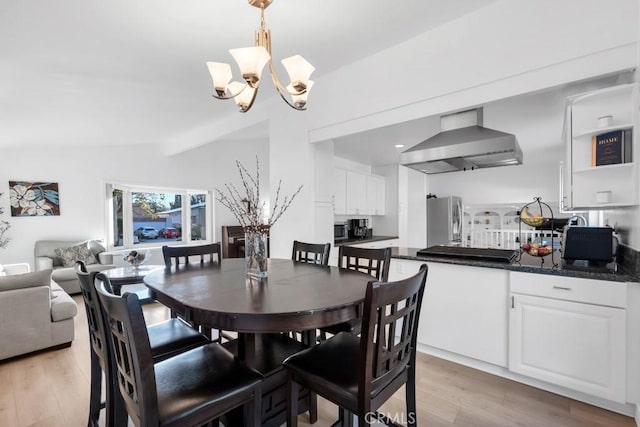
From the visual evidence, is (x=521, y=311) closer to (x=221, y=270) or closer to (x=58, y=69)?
(x=221, y=270)

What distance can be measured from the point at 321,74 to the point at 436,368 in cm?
288

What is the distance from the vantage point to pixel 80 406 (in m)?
1.93

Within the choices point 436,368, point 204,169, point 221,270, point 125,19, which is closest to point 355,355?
point 221,270

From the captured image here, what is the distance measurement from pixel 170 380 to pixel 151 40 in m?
2.34

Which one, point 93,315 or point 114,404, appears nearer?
point 114,404

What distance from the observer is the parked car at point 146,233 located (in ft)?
18.9

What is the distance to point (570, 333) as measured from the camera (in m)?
1.90

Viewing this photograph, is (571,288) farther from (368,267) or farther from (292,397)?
(292,397)

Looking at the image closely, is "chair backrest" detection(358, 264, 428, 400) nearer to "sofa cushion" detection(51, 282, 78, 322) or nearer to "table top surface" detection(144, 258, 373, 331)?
"table top surface" detection(144, 258, 373, 331)

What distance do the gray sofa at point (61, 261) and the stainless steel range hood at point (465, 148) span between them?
4741 millimetres

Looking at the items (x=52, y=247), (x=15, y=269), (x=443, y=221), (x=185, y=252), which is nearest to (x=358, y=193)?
(x=443, y=221)

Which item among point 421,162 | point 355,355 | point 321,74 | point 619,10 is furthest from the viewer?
point 321,74

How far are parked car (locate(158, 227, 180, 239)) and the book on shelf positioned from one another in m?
6.36

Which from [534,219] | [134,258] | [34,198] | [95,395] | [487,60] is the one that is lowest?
[95,395]
